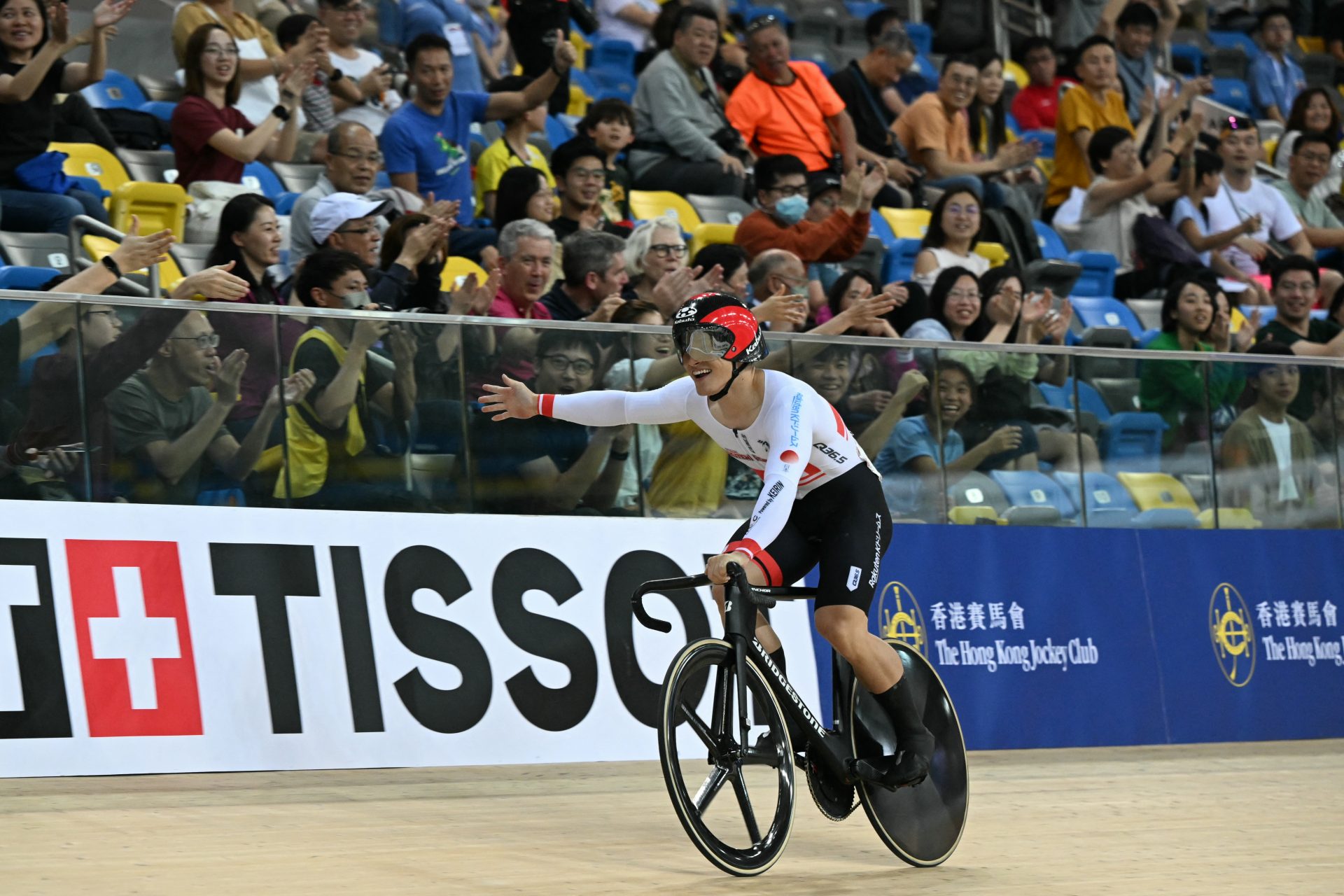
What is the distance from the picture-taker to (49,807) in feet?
21.2

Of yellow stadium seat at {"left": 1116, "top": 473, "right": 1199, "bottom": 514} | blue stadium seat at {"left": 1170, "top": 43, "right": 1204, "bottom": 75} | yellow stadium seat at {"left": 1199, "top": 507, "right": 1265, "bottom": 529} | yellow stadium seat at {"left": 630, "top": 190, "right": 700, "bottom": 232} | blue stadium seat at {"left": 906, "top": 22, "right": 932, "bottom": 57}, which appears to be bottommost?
yellow stadium seat at {"left": 1199, "top": 507, "right": 1265, "bottom": 529}

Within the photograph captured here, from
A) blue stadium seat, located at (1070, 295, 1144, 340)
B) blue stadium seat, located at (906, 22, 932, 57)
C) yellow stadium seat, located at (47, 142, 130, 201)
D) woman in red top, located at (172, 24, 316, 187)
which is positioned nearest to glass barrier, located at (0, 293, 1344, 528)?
blue stadium seat, located at (1070, 295, 1144, 340)

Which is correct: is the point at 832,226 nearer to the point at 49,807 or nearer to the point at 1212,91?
the point at 49,807

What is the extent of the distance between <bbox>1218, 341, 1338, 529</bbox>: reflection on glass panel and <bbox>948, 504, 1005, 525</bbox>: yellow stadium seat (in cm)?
150

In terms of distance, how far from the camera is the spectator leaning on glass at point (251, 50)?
34.9 ft

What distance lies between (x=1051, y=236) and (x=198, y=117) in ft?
22.4

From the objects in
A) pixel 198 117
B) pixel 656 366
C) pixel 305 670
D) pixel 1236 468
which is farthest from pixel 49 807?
pixel 1236 468

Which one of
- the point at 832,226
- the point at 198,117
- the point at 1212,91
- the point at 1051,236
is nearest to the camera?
the point at 198,117

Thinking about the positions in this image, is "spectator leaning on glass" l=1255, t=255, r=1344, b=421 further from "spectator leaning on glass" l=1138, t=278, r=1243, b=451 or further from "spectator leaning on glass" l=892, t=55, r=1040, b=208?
"spectator leaning on glass" l=892, t=55, r=1040, b=208

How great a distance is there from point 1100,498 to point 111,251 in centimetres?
526

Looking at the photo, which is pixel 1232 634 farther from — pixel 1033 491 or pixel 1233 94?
pixel 1233 94

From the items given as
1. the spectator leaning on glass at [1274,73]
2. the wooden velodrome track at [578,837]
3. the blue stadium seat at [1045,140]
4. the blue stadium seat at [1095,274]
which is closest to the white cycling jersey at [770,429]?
the wooden velodrome track at [578,837]

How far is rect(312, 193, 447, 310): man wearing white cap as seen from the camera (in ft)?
28.2

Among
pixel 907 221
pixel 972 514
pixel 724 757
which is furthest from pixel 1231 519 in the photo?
pixel 724 757
